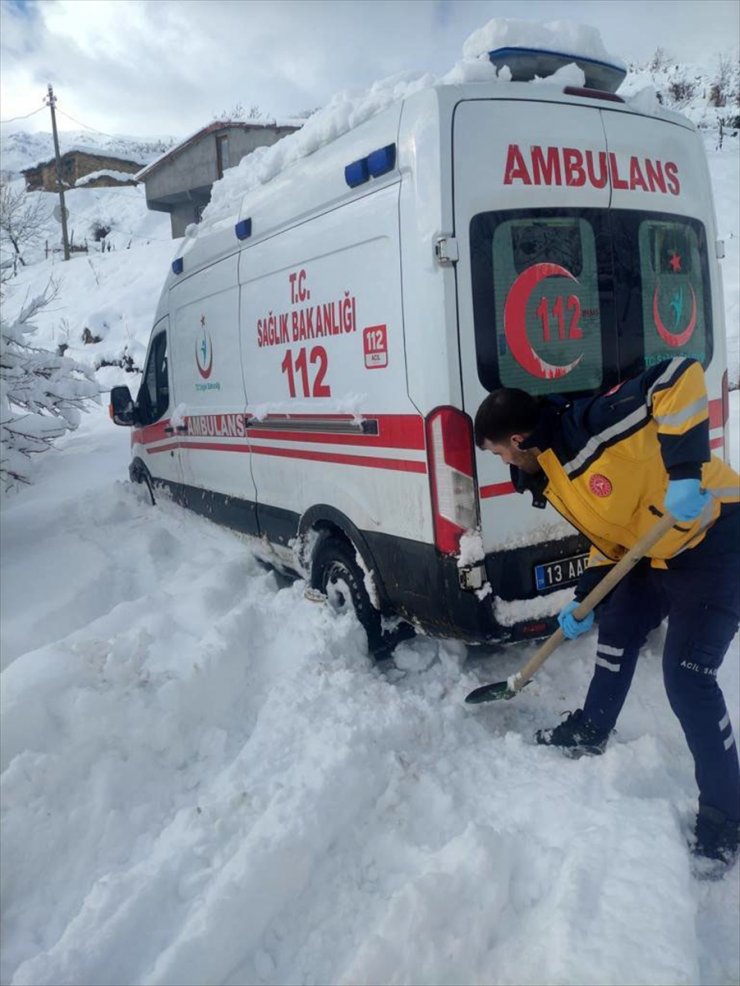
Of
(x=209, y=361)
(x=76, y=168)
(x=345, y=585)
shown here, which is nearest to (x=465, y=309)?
(x=345, y=585)

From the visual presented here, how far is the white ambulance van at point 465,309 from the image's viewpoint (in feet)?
10.5

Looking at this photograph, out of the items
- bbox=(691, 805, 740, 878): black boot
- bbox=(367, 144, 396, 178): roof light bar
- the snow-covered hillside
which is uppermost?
the snow-covered hillside

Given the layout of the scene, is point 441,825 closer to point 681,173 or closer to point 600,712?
point 600,712

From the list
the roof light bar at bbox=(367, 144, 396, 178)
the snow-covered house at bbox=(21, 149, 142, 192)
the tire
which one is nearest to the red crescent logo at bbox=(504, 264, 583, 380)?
the roof light bar at bbox=(367, 144, 396, 178)

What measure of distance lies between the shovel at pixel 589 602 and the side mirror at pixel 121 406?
4.63m

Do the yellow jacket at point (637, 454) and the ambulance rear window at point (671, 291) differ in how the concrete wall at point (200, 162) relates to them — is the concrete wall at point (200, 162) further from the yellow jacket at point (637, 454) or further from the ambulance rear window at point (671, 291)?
the yellow jacket at point (637, 454)

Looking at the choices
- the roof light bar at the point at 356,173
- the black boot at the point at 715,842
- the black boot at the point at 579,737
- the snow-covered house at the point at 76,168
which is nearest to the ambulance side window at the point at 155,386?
the roof light bar at the point at 356,173

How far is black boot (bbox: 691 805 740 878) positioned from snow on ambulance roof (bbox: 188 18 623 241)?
3.03 metres

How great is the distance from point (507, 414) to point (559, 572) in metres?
1.11

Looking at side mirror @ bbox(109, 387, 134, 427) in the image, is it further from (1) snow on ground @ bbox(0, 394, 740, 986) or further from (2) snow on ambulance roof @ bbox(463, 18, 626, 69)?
(2) snow on ambulance roof @ bbox(463, 18, 626, 69)

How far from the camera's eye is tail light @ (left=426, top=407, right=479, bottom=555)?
322 centimetres

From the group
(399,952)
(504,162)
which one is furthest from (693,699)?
(504,162)

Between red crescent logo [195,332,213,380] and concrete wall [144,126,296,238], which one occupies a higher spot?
concrete wall [144,126,296,238]

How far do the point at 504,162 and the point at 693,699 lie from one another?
7.33 feet
